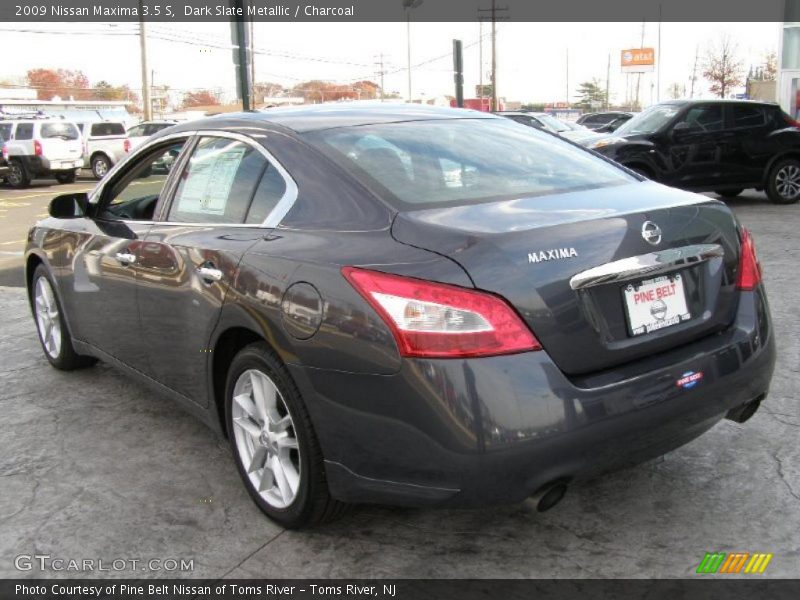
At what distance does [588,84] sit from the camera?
432 feet

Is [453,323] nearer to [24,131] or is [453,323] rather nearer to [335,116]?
[335,116]

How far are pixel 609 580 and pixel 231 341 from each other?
1.66 metres

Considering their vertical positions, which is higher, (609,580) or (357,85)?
(357,85)

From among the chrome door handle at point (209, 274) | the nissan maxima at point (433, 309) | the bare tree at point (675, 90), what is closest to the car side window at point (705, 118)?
the nissan maxima at point (433, 309)

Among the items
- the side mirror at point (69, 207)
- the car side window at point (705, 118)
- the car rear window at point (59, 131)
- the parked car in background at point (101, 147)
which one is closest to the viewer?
the side mirror at point (69, 207)

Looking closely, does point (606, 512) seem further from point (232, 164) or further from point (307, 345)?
point (232, 164)

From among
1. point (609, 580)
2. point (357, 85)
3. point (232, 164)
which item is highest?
point (357, 85)

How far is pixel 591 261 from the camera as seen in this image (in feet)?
8.33

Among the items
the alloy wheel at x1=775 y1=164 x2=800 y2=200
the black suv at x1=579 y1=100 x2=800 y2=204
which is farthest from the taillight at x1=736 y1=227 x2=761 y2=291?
the alloy wheel at x1=775 y1=164 x2=800 y2=200

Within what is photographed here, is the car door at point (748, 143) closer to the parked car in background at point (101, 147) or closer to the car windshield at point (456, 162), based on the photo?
the car windshield at point (456, 162)

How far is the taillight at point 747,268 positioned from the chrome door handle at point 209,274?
6.47 ft

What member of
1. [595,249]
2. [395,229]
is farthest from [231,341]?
[595,249]

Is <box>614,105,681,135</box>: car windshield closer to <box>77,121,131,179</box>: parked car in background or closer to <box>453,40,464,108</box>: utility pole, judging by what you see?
<box>453,40,464,108</box>: utility pole

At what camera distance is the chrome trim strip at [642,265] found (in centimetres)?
252
